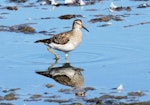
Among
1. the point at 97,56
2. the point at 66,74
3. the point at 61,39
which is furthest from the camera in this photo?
the point at 61,39

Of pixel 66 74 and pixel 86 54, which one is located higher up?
pixel 86 54

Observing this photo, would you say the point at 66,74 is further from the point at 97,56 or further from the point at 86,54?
the point at 86,54

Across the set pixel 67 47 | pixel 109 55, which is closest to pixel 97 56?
pixel 109 55

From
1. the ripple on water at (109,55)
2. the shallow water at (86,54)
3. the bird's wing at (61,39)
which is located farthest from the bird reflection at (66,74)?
the bird's wing at (61,39)

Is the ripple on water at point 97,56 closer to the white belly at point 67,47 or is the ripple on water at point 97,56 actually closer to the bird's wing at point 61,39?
the white belly at point 67,47

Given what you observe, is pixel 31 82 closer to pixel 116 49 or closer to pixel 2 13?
pixel 116 49

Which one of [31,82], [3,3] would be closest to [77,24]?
[31,82]

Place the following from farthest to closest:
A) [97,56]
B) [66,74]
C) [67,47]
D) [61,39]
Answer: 1. [61,39]
2. [67,47]
3. [97,56]
4. [66,74]

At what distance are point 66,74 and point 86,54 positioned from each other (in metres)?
2.21

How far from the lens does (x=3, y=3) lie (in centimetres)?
2523

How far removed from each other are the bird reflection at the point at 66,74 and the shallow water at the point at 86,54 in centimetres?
15

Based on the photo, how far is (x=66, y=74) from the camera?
14.9 metres

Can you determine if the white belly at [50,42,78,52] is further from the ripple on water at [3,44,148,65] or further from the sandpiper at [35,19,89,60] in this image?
the ripple on water at [3,44,148,65]

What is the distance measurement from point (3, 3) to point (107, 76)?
1150 cm
